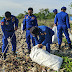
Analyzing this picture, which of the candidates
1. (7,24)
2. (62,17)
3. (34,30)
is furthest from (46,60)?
(62,17)

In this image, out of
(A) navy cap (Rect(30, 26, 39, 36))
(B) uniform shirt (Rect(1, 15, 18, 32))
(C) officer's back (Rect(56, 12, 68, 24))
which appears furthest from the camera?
(C) officer's back (Rect(56, 12, 68, 24))

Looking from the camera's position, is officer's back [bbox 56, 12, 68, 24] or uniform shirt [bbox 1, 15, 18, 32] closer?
uniform shirt [bbox 1, 15, 18, 32]

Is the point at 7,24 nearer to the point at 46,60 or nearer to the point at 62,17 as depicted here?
the point at 46,60

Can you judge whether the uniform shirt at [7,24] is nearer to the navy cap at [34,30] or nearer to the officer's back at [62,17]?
the navy cap at [34,30]

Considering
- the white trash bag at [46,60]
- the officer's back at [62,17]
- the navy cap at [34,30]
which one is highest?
the officer's back at [62,17]

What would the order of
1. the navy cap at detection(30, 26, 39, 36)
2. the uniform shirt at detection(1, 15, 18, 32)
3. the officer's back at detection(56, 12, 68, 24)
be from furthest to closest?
the officer's back at detection(56, 12, 68, 24), the uniform shirt at detection(1, 15, 18, 32), the navy cap at detection(30, 26, 39, 36)

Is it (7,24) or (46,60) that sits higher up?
(7,24)

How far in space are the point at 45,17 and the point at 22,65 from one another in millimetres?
20413

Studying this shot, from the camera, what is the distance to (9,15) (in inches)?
136

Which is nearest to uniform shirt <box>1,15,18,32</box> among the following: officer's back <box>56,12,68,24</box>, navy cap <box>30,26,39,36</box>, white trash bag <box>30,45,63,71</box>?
navy cap <box>30,26,39,36</box>

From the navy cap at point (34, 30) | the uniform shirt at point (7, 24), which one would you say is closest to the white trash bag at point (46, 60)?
the navy cap at point (34, 30)

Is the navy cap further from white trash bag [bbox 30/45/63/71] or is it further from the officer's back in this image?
the officer's back

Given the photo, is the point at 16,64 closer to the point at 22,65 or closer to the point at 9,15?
the point at 22,65

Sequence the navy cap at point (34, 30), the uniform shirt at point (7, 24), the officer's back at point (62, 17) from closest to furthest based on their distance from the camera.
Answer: the navy cap at point (34, 30) < the uniform shirt at point (7, 24) < the officer's back at point (62, 17)
